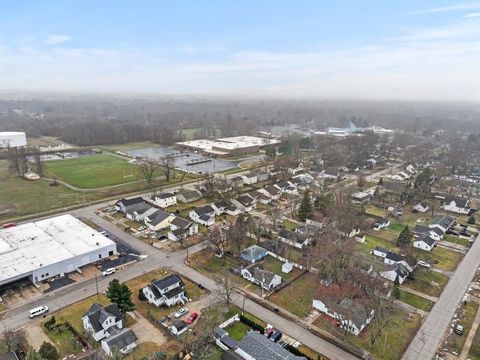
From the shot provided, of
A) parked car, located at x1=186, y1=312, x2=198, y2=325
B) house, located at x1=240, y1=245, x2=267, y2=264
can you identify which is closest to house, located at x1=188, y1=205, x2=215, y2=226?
house, located at x1=240, y1=245, x2=267, y2=264

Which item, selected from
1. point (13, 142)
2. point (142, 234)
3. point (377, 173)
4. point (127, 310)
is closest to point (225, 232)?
point (142, 234)

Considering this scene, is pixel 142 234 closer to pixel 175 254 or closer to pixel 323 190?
pixel 175 254

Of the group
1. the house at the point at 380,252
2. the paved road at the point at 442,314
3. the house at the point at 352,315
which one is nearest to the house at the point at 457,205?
the paved road at the point at 442,314


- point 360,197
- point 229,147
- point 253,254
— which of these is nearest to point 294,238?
point 253,254

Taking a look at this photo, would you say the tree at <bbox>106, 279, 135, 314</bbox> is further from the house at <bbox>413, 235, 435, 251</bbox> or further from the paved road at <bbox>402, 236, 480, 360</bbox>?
the house at <bbox>413, 235, 435, 251</bbox>

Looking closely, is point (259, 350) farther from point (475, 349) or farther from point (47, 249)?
point (47, 249)

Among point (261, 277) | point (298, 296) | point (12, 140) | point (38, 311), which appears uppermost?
point (12, 140)

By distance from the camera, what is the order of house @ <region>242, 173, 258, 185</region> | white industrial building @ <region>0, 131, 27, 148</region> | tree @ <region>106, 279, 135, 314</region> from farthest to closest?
white industrial building @ <region>0, 131, 27, 148</region> → house @ <region>242, 173, 258, 185</region> → tree @ <region>106, 279, 135, 314</region>
